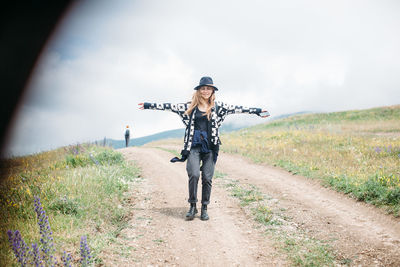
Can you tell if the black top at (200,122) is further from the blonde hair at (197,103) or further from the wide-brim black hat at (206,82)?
the wide-brim black hat at (206,82)

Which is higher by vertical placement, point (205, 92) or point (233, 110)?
point (205, 92)

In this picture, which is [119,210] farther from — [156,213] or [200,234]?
[200,234]

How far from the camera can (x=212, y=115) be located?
581cm

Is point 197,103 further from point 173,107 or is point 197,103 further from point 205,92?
point 173,107

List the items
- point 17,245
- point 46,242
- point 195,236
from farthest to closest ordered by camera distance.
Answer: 1. point 195,236
2. point 46,242
3. point 17,245

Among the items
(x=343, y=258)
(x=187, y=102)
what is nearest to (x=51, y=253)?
(x=187, y=102)

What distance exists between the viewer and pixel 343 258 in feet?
13.7

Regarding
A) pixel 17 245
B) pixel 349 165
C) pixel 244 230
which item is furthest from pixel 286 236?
pixel 349 165

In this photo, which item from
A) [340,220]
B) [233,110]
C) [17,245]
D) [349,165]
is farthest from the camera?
[349,165]

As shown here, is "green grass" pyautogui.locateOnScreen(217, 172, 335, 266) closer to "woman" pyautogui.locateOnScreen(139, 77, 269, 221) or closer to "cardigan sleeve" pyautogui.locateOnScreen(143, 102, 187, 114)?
"woman" pyautogui.locateOnScreen(139, 77, 269, 221)

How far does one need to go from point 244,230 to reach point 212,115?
2.42 m

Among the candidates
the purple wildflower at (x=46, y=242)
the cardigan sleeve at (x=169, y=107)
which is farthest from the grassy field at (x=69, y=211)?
the cardigan sleeve at (x=169, y=107)

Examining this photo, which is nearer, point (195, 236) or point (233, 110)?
point (195, 236)

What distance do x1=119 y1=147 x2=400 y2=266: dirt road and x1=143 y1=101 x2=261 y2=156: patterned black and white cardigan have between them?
1.58m
